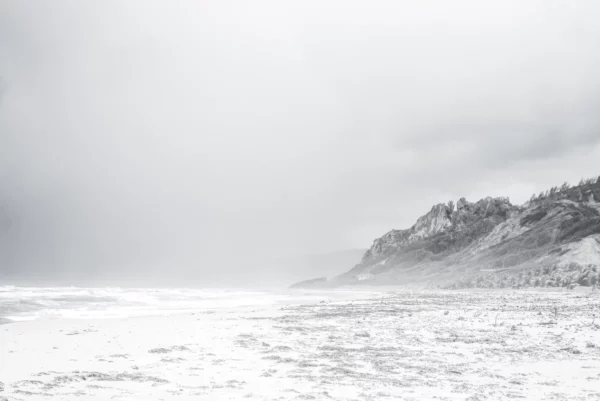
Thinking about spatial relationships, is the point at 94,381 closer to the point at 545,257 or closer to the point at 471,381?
the point at 471,381

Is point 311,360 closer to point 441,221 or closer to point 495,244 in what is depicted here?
point 495,244

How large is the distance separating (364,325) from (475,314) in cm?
641

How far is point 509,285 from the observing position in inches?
2415

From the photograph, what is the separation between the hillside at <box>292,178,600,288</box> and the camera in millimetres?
64812

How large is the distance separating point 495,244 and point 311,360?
104m

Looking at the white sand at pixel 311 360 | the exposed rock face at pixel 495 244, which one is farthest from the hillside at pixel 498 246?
the white sand at pixel 311 360

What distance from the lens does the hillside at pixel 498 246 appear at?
64812 millimetres

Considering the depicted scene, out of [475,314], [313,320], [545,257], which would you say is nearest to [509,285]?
[545,257]

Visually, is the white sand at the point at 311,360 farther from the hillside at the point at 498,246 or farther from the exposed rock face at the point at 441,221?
the exposed rock face at the point at 441,221

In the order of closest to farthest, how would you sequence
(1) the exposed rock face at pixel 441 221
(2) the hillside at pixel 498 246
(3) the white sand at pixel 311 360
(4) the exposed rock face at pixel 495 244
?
(3) the white sand at pixel 311 360
(2) the hillside at pixel 498 246
(4) the exposed rock face at pixel 495 244
(1) the exposed rock face at pixel 441 221

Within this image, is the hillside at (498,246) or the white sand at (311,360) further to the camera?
the hillside at (498,246)

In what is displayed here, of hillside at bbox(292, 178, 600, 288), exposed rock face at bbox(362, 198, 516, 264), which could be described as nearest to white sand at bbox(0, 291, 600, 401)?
hillside at bbox(292, 178, 600, 288)

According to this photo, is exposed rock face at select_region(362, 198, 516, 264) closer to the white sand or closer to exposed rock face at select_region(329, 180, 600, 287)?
exposed rock face at select_region(329, 180, 600, 287)

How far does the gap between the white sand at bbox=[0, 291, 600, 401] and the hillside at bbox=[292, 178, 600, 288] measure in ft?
145
